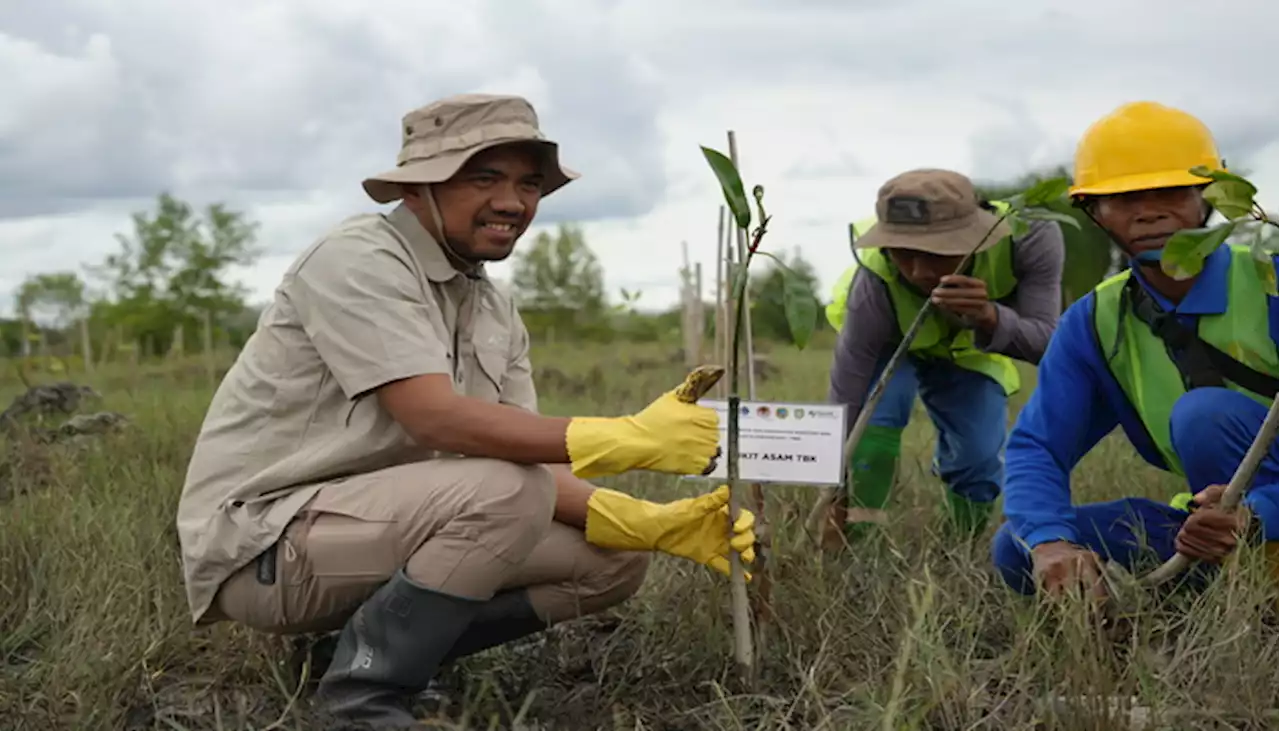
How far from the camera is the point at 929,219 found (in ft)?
10.4

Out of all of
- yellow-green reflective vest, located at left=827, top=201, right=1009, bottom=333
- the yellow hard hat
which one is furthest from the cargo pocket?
yellow-green reflective vest, located at left=827, top=201, right=1009, bottom=333

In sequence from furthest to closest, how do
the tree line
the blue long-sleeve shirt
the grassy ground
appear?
the tree line, the blue long-sleeve shirt, the grassy ground

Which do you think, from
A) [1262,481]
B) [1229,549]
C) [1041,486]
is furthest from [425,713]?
[1262,481]

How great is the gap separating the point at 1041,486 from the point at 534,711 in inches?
45.8

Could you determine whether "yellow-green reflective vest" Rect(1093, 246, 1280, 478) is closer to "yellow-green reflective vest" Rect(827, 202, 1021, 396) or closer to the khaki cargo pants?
"yellow-green reflective vest" Rect(827, 202, 1021, 396)

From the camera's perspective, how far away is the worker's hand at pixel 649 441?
214cm

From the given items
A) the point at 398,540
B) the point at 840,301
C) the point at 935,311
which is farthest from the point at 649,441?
the point at 840,301

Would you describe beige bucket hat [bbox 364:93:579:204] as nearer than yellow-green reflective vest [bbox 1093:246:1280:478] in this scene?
Yes

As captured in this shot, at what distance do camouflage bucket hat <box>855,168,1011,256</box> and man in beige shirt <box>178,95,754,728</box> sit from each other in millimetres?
1042

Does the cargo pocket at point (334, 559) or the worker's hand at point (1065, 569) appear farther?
the worker's hand at point (1065, 569)

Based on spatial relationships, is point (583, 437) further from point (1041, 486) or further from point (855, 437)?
point (1041, 486)

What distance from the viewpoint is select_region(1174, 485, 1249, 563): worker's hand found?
7.32 feet

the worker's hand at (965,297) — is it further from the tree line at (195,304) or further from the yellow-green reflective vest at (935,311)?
the tree line at (195,304)

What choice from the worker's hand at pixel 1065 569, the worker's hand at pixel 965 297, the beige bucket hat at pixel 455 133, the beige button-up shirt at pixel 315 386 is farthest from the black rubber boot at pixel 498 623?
the worker's hand at pixel 965 297
